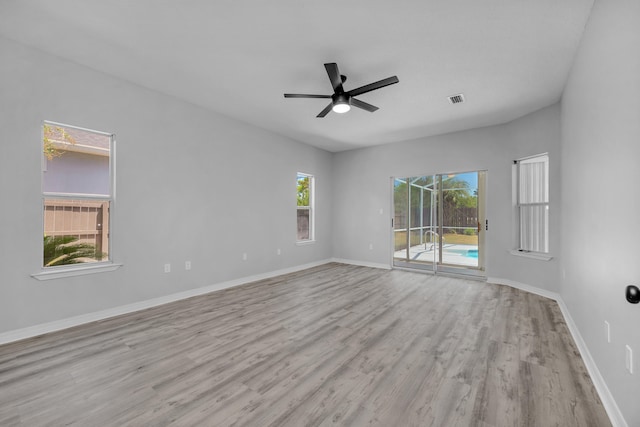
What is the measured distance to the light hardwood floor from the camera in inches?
66.4

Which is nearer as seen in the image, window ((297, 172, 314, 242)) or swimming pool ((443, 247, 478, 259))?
A: swimming pool ((443, 247, 478, 259))

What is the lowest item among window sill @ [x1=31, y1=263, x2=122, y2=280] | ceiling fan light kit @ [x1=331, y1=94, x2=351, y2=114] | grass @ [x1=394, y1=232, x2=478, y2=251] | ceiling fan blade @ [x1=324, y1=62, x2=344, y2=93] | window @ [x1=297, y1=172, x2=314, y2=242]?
window sill @ [x1=31, y1=263, x2=122, y2=280]

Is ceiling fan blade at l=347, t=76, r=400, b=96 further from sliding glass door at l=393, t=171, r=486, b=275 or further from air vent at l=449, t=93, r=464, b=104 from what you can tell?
sliding glass door at l=393, t=171, r=486, b=275

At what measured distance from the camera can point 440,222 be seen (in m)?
6.04

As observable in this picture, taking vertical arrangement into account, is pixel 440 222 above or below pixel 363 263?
above

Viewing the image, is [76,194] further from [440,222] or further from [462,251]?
[462,251]

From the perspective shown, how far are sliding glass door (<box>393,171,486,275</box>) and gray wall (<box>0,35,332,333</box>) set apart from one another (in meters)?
2.73

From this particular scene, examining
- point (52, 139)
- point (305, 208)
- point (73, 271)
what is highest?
point (52, 139)

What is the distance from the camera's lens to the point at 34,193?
9.12 feet

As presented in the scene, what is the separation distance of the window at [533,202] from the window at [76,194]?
20.3 ft

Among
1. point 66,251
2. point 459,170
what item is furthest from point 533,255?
point 66,251

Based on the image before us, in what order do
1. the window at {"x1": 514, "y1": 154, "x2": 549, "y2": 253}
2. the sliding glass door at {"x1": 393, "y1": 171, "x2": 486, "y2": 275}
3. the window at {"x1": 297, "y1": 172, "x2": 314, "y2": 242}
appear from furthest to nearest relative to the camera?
the window at {"x1": 297, "y1": 172, "x2": 314, "y2": 242}
the sliding glass door at {"x1": 393, "y1": 171, "x2": 486, "y2": 275}
the window at {"x1": 514, "y1": 154, "x2": 549, "y2": 253}

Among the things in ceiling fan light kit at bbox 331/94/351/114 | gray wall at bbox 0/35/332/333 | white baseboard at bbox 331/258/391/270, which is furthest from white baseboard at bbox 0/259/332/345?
ceiling fan light kit at bbox 331/94/351/114

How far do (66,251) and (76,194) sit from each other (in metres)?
0.65
